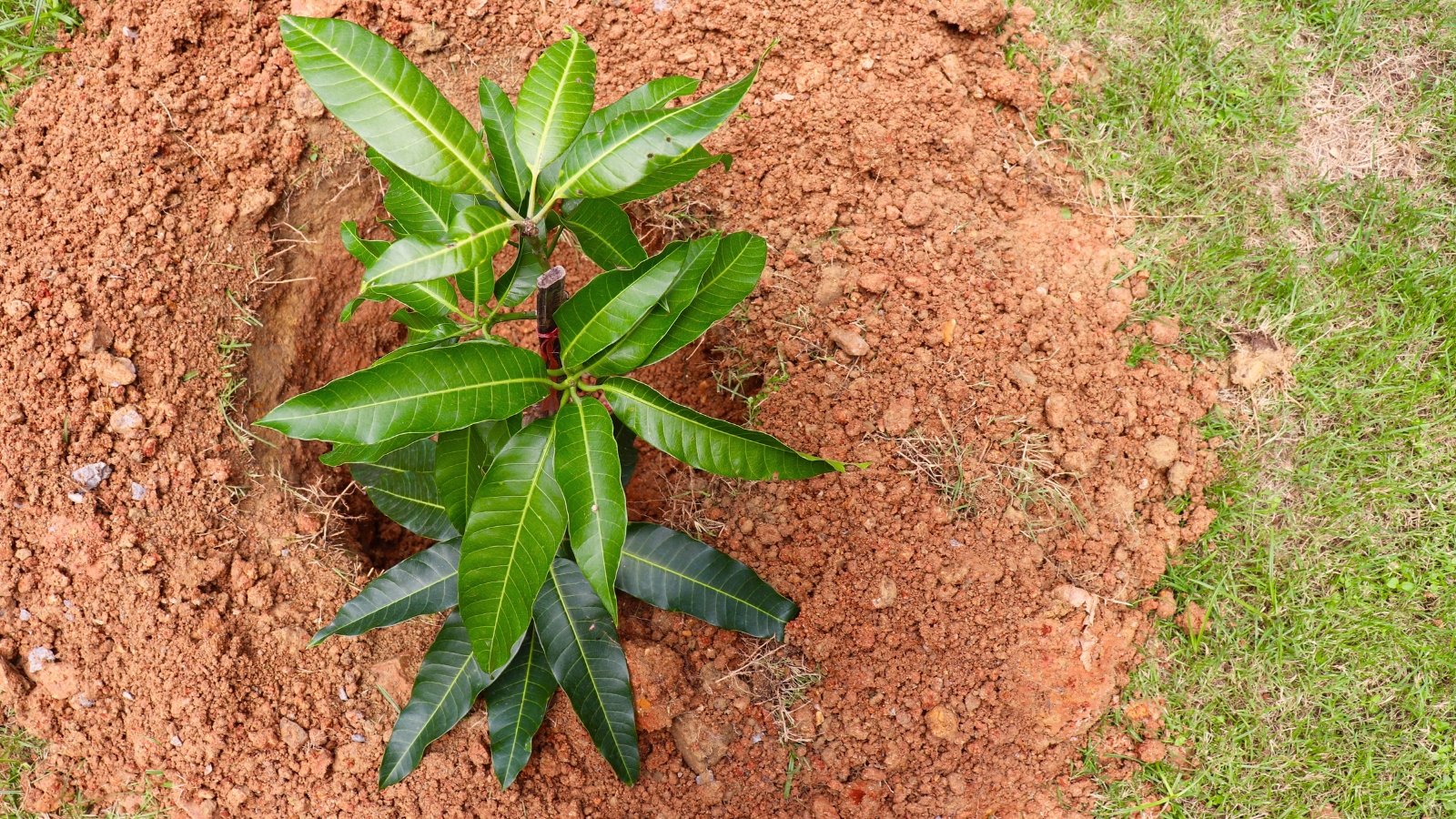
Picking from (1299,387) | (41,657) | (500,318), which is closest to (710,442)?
(500,318)

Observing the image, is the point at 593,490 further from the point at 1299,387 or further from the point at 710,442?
the point at 1299,387

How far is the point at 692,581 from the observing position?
2354 mm

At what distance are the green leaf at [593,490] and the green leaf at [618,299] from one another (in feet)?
0.46

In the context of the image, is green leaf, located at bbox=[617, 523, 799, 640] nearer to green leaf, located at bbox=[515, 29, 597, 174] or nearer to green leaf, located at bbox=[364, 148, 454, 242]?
green leaf, located at bbox=[364, 148, 454, 242]

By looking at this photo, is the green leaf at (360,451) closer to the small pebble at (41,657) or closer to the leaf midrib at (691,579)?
the leaf midrib at (691,579)

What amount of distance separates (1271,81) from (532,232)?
2.68 meters

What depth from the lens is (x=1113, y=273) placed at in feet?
9.57

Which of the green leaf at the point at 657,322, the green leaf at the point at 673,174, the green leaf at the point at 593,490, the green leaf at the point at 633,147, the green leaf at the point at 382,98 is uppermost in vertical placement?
the green leaf at the point at 382,98

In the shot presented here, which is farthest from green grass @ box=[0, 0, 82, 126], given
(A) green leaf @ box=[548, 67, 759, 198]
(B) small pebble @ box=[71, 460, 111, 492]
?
(A) green leaf @ box=[548, 67, 759, 198]

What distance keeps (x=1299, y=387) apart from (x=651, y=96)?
228 cm

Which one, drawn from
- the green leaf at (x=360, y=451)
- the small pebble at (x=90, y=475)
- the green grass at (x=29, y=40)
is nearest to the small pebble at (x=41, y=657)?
the small pebble at (x=90, y=475)

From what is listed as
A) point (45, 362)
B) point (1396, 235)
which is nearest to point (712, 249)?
point (45, 362)

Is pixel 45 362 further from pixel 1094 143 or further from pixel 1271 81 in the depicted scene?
pixel 1271 81

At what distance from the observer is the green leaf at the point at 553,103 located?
1.82 meters
